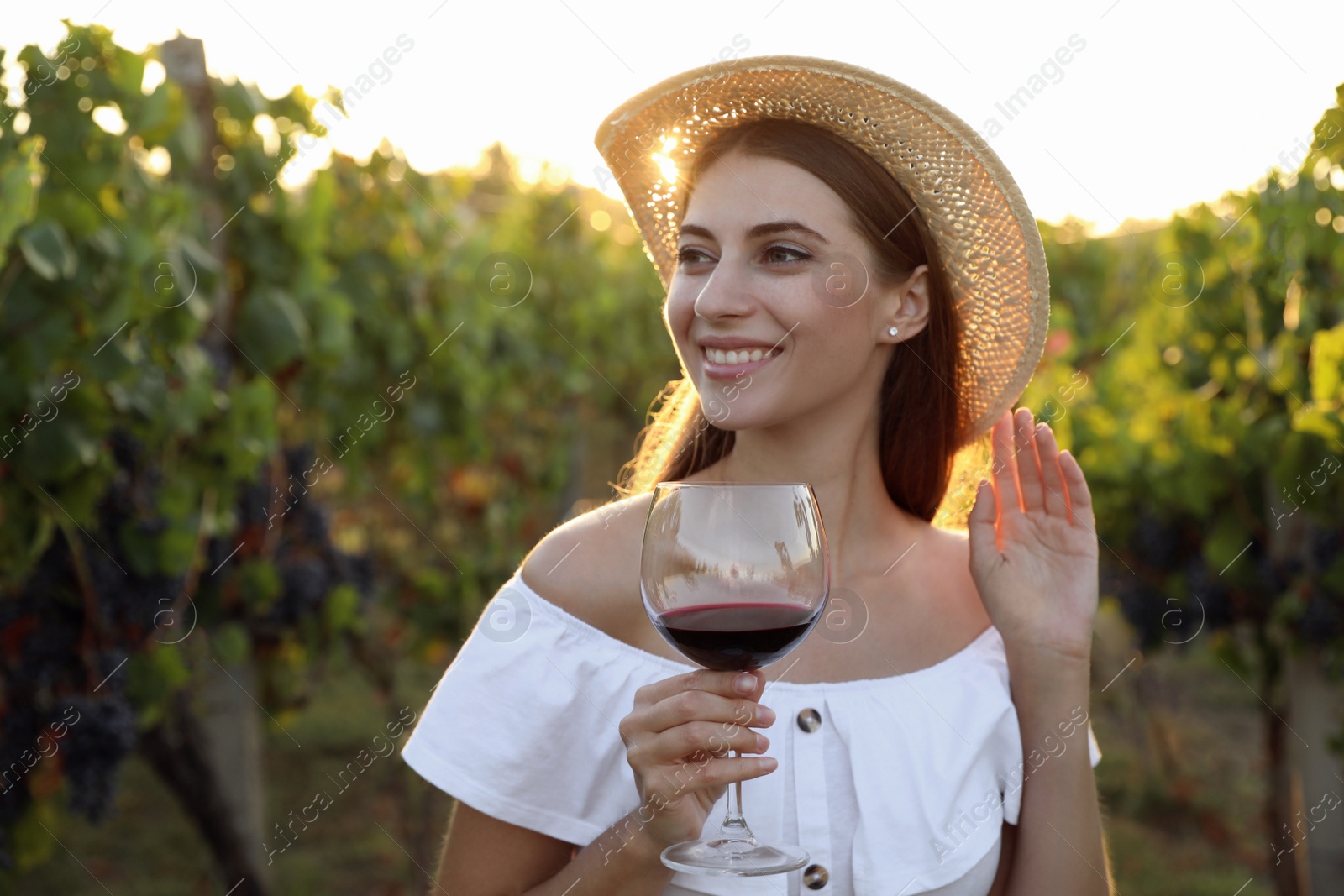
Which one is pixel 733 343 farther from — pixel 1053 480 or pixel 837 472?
pixel 1053 480

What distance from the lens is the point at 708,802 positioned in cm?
147

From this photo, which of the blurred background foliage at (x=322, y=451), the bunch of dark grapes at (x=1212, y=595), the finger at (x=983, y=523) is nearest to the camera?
the finger at (x=983, y=523)

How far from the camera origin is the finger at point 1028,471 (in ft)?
6.48

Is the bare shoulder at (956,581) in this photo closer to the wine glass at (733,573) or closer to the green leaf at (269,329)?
the wine glass at (733,573)

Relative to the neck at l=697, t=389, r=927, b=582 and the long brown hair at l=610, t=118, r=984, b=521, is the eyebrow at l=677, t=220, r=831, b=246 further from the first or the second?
the neck at l=697, t=389, r=927, b=582

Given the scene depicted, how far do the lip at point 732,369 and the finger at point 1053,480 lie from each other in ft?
1.67

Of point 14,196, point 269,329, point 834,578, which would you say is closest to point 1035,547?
point 834,578

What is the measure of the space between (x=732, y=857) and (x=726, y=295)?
2.67ft

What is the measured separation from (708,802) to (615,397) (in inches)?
293

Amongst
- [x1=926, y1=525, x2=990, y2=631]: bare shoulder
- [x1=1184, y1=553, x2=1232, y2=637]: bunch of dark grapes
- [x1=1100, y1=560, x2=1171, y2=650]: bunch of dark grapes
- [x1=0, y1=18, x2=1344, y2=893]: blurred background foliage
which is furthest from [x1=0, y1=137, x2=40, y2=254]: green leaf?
[x1=1100, y1=560, x2=1171, y2=650]: bunch of dark grapes

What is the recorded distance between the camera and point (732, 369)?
1.79 metres

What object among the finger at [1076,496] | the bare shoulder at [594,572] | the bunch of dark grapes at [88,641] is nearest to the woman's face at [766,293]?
the bare shoulder at [594,572]

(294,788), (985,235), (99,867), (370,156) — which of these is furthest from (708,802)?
(294,788)

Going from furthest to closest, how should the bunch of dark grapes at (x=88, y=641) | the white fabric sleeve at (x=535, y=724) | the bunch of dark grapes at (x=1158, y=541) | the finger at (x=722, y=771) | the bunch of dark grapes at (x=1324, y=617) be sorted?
the bunch of dark grapes at (x=1158, y=541)
the bunch of dark grapes at (x=1324, y=617)
the bunch of dark grapes at (x=88, y=641)
the white fabric sleeve at (x=535, y=724)
the finger at (x=722, y=771)
